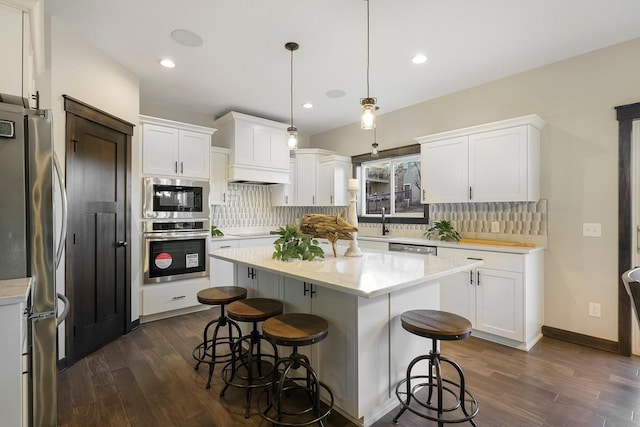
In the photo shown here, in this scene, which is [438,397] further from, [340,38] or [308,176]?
[308,176]

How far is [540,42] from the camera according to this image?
2.78 m

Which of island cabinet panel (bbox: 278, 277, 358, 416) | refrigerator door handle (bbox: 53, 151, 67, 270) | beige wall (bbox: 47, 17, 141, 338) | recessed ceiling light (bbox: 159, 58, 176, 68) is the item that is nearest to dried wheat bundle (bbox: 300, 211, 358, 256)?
island cabinet panel (bbox: 278, 277, 358, 416)

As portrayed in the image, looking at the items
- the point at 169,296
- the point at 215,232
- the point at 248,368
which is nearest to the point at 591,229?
the point at 248,368

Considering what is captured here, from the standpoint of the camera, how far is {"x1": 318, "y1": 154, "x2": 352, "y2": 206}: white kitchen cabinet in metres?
5.19

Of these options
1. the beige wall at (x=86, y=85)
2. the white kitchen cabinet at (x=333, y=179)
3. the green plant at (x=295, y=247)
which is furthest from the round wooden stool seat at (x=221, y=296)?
the white kitchen cabinet at (x=333, y=179)

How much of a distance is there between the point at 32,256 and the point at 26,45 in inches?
45.1

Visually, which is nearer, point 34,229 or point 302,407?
point 34,229

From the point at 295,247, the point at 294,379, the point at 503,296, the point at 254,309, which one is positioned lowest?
the point at 294,379

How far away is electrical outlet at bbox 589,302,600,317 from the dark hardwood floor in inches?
12.9

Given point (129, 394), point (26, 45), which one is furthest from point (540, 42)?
point (129, 394)

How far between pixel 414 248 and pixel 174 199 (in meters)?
3.00

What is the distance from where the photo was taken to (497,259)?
120 inches

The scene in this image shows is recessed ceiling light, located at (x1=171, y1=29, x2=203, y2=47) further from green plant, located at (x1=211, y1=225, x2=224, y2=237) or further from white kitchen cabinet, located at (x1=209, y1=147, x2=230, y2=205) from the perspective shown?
green plant, located at (x1=211, y1=225, x2=224, y2=237)

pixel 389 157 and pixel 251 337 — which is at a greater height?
pixel 389 157
